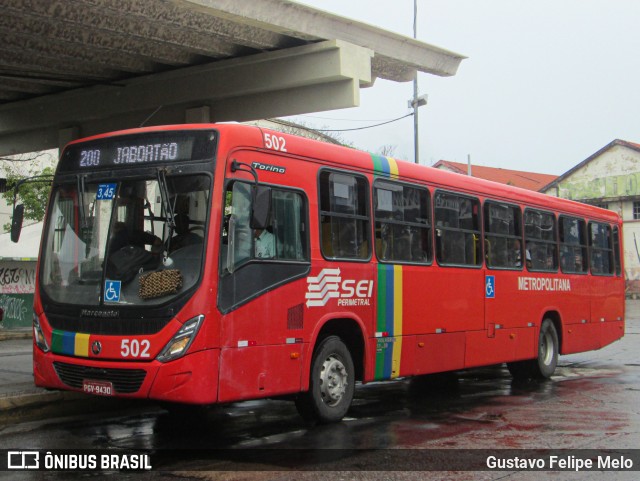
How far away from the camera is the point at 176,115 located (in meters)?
14.2

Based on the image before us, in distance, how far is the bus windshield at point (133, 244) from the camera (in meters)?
7.74

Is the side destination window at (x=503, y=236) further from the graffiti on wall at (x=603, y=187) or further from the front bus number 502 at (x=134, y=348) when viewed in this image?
the graffiti on wall at (x=603, y=187)

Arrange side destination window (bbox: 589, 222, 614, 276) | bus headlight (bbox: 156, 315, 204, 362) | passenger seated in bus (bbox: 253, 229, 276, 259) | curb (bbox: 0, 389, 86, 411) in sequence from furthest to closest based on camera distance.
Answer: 1. side destination window (bbox: 589, 222, 614, 276)
2. curb (bbox: 0, 389, 86, 411)
3. passenger seated in bus (bbox: 253, 229, 276, 259)
4. bus headlight (bbox: 156, 315, 204, 362)

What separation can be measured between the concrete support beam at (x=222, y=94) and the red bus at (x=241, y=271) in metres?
2.16

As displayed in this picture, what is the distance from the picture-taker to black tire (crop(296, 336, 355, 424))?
29.2 feet

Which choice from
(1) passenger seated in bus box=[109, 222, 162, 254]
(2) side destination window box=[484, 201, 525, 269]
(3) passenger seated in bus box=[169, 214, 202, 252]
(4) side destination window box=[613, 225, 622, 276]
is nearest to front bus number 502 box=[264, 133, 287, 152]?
(3) passenger seated in bus box=[169, 214, 202, 252]

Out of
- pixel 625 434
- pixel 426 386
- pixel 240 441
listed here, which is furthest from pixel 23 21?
pixel 625 434

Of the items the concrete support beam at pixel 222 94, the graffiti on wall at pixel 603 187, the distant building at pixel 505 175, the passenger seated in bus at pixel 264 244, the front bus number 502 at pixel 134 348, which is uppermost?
the distant building at pixel 505 175

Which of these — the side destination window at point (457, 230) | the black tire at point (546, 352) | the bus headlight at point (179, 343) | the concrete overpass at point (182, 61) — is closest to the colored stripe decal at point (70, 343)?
the bus headlight at point (179, 343)

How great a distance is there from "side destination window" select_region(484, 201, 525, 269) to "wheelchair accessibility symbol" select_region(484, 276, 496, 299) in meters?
0.21

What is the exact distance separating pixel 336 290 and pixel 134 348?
2.59 meters

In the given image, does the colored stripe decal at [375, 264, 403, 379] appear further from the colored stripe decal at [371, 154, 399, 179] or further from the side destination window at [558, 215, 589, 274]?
the side destination window at [558, 215, 589, 274]

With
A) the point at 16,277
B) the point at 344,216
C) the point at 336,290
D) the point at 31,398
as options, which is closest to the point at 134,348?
the point at 336,290

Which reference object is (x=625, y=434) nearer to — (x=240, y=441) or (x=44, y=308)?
(x=240, y=441)
